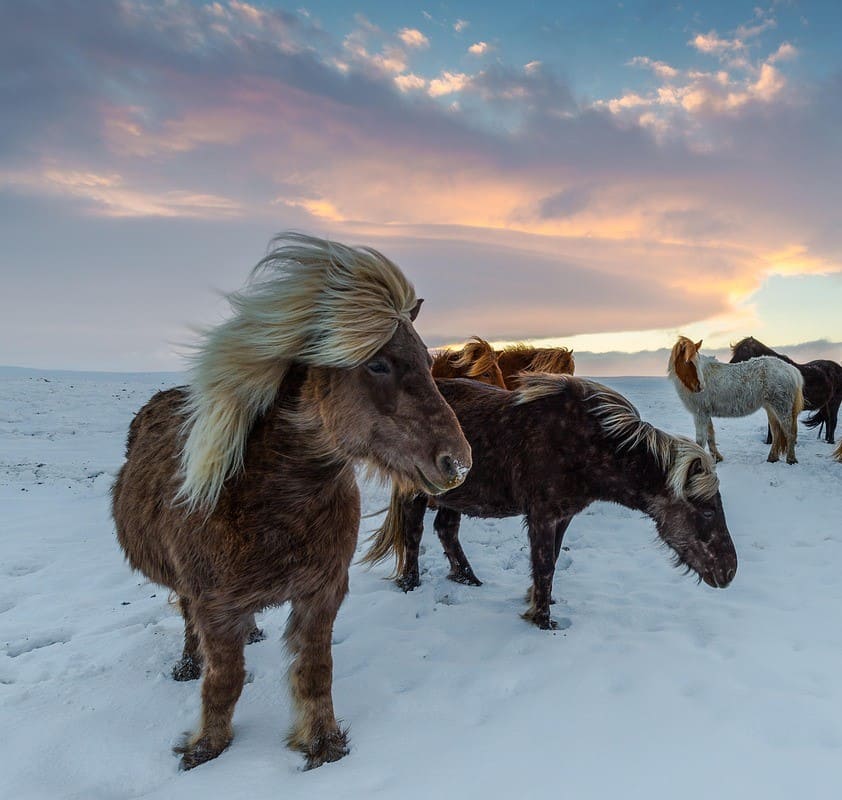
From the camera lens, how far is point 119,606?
4906mm

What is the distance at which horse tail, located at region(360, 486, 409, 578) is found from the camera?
17.7 feet

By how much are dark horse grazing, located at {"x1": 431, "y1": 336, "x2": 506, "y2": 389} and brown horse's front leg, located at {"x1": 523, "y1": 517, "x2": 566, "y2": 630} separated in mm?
3298

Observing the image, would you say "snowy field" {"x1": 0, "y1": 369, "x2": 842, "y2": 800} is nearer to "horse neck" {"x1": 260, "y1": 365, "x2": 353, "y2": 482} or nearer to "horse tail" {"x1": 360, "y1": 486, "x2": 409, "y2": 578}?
"horse tail" {"x1": 360, "y1": 486, "x2": 409, "y2": 578}

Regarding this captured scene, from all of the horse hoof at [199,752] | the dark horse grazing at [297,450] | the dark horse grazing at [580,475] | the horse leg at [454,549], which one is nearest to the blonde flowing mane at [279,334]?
the dark horse grazing at [297,450]

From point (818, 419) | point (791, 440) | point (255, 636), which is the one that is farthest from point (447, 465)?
point (818, 419)

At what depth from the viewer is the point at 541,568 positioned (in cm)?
451

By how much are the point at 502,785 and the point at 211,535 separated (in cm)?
178

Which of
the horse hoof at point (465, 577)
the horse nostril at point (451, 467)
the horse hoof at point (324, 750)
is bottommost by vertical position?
the horse hoof at point (465, 577)

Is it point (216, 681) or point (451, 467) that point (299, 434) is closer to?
point (451, 467)

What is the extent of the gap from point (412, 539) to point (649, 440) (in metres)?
2.32

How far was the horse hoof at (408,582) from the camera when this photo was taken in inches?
206

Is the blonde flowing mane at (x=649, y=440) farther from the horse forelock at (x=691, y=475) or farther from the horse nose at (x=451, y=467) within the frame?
the horse nose at (x=451, y=467)

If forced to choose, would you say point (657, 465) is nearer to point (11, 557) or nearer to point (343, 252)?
point (343, 252)

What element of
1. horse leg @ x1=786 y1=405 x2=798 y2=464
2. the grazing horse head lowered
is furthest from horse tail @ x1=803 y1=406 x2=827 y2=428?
horse leg @ x1=786 y1=405 x2=798 y2=464
